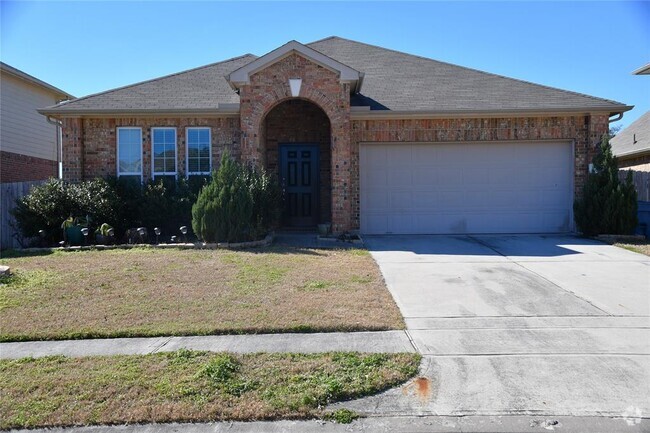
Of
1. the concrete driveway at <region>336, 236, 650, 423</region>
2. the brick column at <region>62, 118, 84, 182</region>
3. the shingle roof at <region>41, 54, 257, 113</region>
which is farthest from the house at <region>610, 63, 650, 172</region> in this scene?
the brick column at <region>62, 118, 84, 182</region>

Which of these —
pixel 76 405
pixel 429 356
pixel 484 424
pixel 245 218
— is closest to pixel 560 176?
pixel 245 218

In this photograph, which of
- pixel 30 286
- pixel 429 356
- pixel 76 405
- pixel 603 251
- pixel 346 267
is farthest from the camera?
pixel 603 251

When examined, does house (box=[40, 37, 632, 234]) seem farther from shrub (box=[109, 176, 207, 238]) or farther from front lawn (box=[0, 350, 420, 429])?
front lawn (box=[0, 350, 420, 429])

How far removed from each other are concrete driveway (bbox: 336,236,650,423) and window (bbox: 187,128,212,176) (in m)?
6.07

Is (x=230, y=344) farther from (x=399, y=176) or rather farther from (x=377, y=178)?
(x=399, y=176)

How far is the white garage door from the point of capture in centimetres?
1364

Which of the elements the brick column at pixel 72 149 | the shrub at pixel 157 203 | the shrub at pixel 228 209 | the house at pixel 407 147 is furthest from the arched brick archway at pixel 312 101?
the brick column at pixel 72 149

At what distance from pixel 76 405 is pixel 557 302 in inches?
242

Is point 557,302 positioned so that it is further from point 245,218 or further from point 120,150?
point 120,150

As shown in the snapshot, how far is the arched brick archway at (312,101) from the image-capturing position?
41.1 feet

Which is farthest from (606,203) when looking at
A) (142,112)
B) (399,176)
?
(142,112)

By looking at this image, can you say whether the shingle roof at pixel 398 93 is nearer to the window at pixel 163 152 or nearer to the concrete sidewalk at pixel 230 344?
the window at pixel 163 152

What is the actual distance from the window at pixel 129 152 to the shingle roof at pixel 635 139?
A: 1645 centimetres

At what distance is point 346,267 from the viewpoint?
30.2ft
